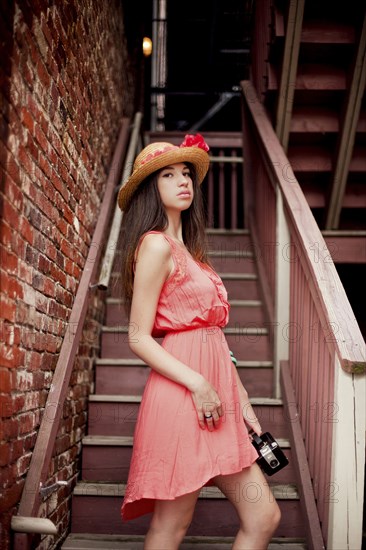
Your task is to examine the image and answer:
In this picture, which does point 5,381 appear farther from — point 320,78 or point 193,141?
point 320,78

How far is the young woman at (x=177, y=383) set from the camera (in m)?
1.78

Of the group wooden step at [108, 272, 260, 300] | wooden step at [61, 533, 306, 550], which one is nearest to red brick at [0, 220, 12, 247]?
wooden step at [61, 533, 306, 550]

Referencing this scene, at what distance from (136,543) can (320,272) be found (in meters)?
1.38

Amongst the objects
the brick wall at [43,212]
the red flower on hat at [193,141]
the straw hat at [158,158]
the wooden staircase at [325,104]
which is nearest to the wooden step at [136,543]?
the brick wall at [43,212]

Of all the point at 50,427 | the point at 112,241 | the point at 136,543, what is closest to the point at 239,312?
the point at 112,241

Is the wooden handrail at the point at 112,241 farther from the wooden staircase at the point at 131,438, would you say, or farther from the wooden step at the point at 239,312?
the wooden staircase at the point at 131,438

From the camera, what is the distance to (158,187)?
2129 mm

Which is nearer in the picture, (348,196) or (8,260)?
(8,260)

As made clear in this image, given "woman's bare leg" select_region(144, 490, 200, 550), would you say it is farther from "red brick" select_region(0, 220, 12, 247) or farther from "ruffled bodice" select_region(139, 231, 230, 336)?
"red brick" select_region(0, 220, 12, 247)

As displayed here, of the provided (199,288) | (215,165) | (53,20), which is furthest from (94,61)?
(215,165)

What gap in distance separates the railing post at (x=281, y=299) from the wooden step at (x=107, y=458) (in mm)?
443

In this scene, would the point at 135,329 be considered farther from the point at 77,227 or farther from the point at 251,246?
the point at 251,246

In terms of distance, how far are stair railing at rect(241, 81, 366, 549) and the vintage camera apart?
0.65 feet

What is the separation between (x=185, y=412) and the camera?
1813 millimetres
